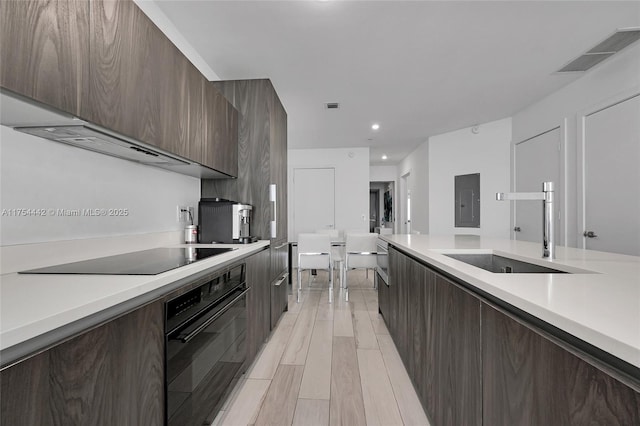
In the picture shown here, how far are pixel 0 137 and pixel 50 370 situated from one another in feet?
3.27

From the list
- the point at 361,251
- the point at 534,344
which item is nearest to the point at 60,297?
the point at 534,344

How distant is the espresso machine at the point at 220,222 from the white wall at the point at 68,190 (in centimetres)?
37

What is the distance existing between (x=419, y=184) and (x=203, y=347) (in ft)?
19.4

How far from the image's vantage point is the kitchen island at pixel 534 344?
497mm

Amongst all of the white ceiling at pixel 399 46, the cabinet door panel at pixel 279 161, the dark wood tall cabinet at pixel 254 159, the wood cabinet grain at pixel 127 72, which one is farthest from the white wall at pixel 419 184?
A: the wood cabinet grain at pixel 127 72

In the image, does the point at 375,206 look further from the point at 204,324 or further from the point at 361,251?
the point at 204,324

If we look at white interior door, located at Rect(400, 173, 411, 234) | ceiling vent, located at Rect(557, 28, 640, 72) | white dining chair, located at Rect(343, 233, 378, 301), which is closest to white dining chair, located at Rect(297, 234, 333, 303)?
white dining chair, located at Rect(343, 233, 378, 301)

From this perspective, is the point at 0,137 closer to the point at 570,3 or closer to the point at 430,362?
the point at 430,362

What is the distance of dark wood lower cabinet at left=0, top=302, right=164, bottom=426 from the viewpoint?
58cm

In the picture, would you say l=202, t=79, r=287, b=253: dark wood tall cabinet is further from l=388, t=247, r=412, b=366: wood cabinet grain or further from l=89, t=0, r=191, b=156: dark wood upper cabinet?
l=388, t=247, r=412, b=366: wood cabinet grain

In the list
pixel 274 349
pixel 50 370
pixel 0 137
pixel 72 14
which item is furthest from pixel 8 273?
pixel 274 349

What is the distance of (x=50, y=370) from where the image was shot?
0.63 metres

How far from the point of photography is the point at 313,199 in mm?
6590

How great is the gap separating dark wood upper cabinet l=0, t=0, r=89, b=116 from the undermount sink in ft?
6.32
